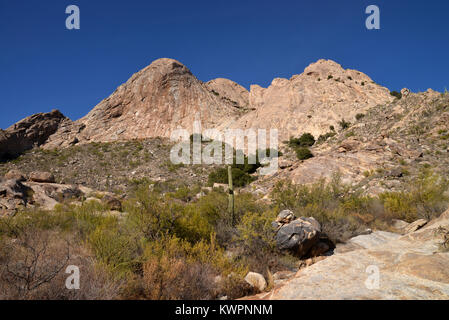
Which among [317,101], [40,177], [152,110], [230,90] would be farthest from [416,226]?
[230,90]

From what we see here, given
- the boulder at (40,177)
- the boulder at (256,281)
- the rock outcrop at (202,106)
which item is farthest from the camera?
the rock outcrop at (202,106)

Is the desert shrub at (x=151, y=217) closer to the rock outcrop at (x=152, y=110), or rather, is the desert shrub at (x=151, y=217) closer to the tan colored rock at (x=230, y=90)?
the rock outcrop at (x=152, y=110)

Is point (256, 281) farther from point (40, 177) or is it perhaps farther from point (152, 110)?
point (152, 110)

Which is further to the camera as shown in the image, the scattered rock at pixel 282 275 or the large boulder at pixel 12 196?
the large boulder at pixel 12 196

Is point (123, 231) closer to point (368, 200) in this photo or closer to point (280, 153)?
point (368, 200)

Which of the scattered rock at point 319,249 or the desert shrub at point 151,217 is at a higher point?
the desert shrub at point 151,217

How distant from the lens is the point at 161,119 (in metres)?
39.7

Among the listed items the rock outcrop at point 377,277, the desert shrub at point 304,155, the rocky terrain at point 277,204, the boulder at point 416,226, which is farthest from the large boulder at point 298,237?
the desert shrub at point 304,155

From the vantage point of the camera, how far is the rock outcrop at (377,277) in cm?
287

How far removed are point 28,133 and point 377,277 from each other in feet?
141

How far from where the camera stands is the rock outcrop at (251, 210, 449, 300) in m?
Result: 2.87

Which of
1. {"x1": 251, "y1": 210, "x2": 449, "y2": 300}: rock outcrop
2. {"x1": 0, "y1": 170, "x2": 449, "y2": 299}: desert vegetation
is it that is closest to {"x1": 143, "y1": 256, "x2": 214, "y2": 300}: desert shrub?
{"x1": 0, "y1": 170, "x2": 449, "y2": 299}: desert vegetation

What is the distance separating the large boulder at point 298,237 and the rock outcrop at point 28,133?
3694 cm

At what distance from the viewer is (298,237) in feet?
17.3
